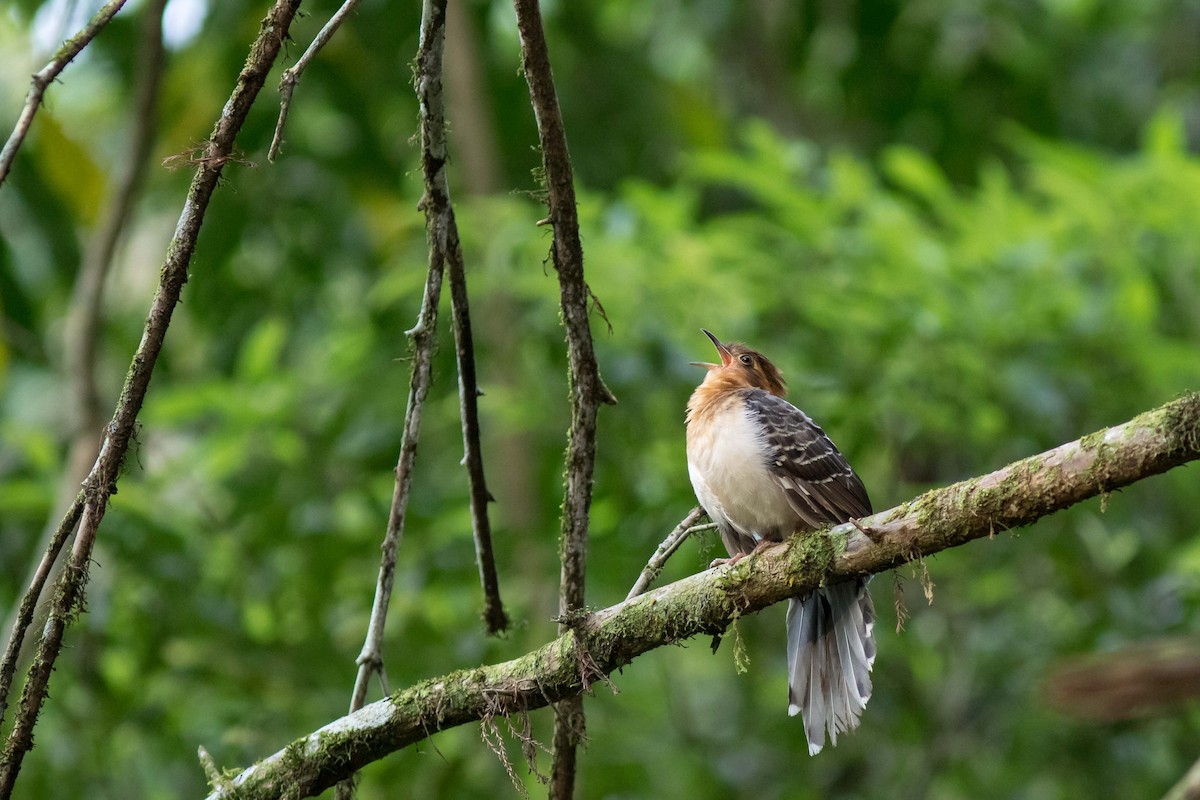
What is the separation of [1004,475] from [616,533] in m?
3.46

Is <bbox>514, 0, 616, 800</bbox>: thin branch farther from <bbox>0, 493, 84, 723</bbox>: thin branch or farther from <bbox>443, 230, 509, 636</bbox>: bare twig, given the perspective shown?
<bbox>0, 493, 84, 723</bbox>: thin branch

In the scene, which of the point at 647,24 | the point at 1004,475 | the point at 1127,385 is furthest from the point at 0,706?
the point at 647,24

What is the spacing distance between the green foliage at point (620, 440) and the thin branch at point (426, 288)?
213 cm

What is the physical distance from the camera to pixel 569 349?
3154 mm

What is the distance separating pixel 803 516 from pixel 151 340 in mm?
2329

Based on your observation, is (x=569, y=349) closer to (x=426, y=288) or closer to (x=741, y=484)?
(x=426, y=288)

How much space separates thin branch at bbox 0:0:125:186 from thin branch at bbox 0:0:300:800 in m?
0.26

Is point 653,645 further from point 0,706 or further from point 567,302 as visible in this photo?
point 0,706

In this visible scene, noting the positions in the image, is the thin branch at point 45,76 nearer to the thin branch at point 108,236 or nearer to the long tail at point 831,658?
the long tail at point 831,658

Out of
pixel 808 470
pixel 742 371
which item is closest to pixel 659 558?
pixel 808 470

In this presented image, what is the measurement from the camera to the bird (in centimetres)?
414

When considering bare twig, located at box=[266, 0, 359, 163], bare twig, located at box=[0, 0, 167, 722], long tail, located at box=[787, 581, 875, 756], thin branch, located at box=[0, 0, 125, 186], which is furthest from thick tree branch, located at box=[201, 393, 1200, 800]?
bare twig, located at box=[0, 0, 167, 722]

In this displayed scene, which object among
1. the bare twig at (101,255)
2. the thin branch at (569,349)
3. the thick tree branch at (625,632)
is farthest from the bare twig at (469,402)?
the bare twig at (101,255)

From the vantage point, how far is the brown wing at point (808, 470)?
4109mm
